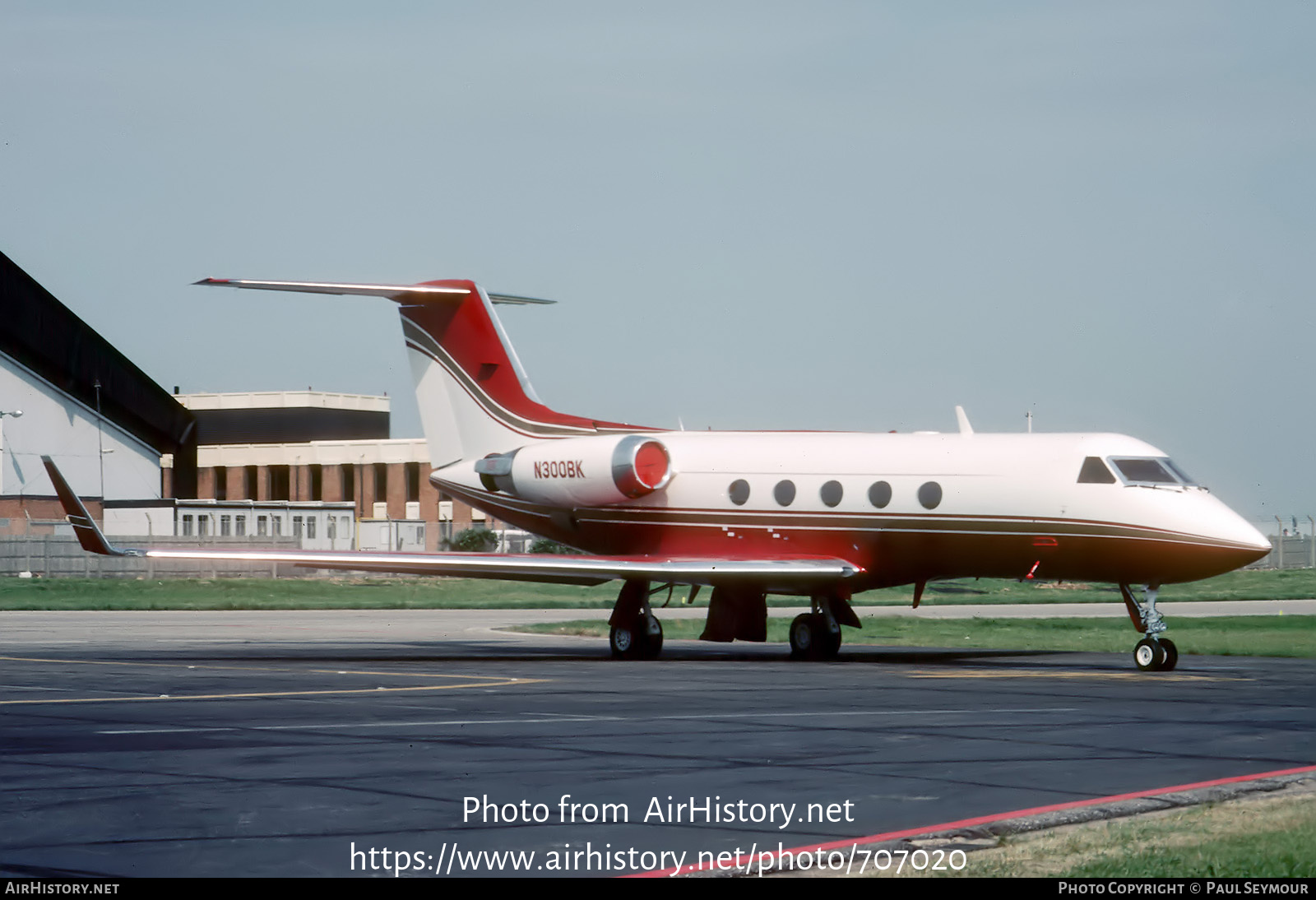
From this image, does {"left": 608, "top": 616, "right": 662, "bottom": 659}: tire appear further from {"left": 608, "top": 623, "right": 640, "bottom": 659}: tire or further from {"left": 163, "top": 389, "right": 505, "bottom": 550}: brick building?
{"left": 163, "top": 389, "right": 505, "bottom": 550}: brick building

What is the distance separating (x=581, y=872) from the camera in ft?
25.1

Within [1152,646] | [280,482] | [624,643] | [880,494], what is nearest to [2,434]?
[280,482]

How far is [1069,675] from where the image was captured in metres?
20.8

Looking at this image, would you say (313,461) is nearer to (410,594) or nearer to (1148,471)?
(410,594)

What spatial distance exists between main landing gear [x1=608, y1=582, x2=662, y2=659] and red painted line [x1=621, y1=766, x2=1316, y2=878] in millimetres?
14508

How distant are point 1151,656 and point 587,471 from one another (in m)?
9.51

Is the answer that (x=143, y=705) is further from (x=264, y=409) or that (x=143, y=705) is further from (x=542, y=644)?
(x=264, y=409)

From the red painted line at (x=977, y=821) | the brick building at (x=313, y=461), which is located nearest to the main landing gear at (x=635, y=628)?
the red painted line at (x=977, y=821)

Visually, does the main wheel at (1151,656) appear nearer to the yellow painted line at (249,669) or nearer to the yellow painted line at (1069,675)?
the yellow painted line at (1069,675)

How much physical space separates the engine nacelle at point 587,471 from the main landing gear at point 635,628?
77.6 inches

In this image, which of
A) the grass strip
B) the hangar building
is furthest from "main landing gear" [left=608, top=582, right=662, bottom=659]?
the hangar building

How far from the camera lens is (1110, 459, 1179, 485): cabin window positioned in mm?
22281

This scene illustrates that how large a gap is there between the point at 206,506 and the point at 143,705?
6133 cm

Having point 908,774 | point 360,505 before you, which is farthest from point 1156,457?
point 360,505
